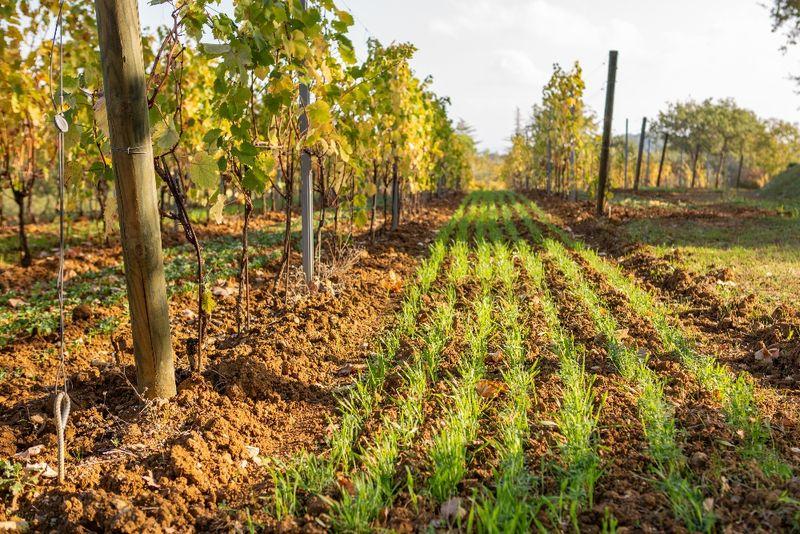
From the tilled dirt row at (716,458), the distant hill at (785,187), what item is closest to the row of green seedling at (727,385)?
the tilled dirt row at (716,458)

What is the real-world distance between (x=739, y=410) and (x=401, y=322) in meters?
2.71

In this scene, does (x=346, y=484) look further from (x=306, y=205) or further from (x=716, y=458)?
(x=306, y=205)

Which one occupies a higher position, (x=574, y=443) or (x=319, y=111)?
(x=319, y=111)

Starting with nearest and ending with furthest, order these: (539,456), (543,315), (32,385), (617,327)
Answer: (539,456) < (32,385) < (617,327) < (543,315)

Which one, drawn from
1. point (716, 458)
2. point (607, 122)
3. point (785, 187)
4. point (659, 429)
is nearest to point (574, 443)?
point (659, 429)

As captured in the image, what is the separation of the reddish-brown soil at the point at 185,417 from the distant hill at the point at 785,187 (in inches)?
874

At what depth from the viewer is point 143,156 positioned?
9.61 ft

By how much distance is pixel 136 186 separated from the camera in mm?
2918

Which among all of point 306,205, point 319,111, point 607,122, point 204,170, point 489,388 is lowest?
point 489,388

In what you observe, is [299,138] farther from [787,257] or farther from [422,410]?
[787,257]

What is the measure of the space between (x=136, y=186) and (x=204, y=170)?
54 centimetres

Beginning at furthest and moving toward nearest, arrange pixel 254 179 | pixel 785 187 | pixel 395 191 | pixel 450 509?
pixel 785 187
pixel 395 191
pixel 254 179
pixel 450 509

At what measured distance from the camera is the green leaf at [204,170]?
11.1 feet

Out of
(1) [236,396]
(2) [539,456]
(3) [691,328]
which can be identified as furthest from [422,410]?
(3) [691,328]
